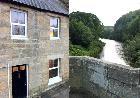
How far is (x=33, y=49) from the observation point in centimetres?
1617

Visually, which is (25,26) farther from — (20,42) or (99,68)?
(99,68)

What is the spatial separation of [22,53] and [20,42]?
2.07 ft

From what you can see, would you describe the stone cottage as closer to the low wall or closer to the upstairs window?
the upstairs window

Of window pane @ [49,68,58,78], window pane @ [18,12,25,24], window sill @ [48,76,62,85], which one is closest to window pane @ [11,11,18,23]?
window pane @ [18,12,25,24]

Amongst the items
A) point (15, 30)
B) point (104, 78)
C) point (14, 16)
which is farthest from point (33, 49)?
point (104, 78)

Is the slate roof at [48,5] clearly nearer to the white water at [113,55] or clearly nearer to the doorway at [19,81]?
the doorway at [19,81]

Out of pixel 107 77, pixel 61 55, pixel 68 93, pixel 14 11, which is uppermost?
pixel 14 11

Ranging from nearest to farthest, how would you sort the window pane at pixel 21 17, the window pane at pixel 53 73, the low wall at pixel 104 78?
the window pane at pixel 21 17
the low wall at pixel 104 78
the window pane at pixel 53 73

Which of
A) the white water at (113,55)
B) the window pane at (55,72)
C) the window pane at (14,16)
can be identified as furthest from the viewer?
the white water at (113,55)

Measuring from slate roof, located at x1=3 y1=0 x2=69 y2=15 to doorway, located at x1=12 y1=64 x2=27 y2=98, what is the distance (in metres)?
3.45

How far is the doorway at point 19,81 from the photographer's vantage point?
1478 centimetres

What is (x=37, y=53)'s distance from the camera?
54.6ft

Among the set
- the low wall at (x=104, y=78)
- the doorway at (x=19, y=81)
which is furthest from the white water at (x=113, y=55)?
the doorway at (x=19, y=81)

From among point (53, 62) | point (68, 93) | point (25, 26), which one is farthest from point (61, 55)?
point (25, 26)
